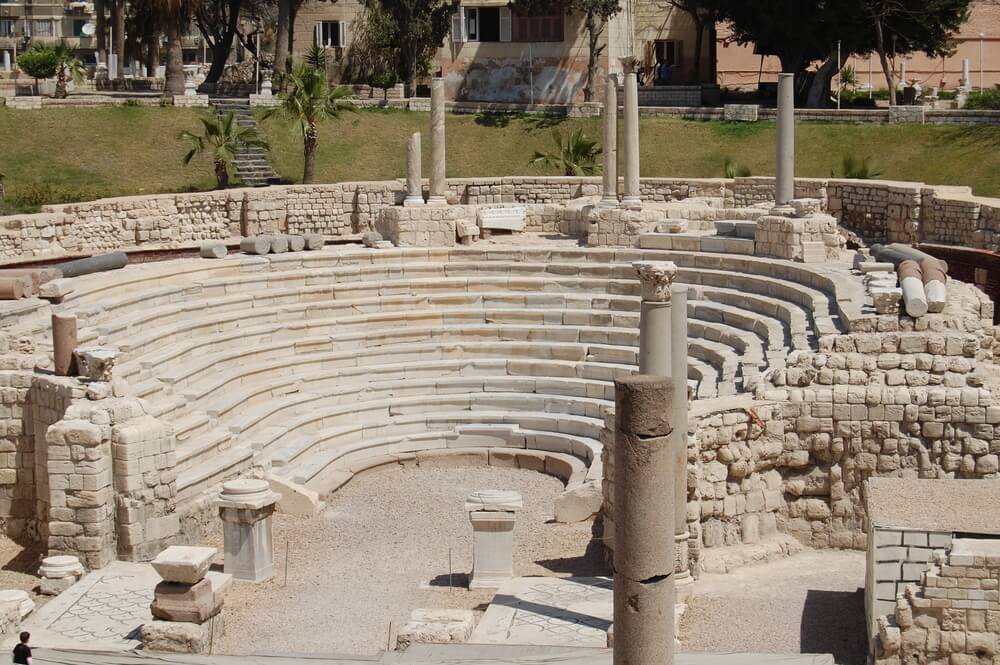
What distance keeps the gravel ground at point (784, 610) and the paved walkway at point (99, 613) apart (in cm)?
578

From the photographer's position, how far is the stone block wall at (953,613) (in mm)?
13875

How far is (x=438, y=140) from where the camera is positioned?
1217 inches

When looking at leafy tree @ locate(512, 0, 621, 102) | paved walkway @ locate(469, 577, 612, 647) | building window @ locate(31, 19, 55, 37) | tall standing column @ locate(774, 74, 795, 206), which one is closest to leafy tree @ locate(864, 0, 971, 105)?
leafy tree @ locate(512, 0, 621, 102)

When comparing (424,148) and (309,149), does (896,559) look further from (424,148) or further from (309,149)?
(424,148)

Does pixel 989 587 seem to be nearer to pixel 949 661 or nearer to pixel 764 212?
pixel 949 661

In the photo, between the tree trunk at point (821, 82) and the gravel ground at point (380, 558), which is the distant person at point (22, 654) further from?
the tree trunk at point (821, 82)

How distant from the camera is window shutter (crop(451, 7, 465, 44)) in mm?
56844

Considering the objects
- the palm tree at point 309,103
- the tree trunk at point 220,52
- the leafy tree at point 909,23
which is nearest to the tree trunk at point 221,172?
the palm tree at point 309,103

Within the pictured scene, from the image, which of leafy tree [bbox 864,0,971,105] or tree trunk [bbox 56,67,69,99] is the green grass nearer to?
tree trunk [bbox 56,67,69,99]

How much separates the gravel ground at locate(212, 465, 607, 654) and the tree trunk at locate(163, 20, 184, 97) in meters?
31.9

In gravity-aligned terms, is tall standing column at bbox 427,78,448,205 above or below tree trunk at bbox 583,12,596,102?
below

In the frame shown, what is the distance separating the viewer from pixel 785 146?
28.0m

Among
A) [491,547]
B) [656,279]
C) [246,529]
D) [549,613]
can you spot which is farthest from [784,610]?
[246,529]

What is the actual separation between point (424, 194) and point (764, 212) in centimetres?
916
